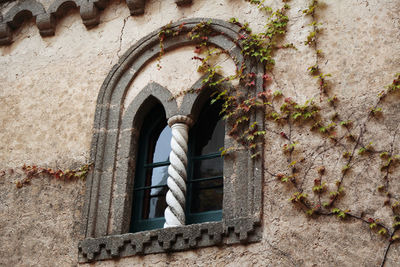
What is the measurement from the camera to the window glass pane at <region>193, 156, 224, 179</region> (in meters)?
6.66

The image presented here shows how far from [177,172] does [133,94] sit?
119cm

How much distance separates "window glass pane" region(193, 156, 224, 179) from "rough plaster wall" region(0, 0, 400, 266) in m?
0.69

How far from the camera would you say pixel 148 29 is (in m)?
7.45

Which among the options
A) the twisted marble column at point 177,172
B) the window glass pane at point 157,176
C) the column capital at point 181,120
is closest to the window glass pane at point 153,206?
the window glass pane at point 157,176

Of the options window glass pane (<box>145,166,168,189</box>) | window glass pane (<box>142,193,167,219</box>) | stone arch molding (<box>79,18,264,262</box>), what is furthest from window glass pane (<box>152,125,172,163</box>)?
window glass pane (<box>142,193,167,219</box>)

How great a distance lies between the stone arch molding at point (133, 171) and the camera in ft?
19.6

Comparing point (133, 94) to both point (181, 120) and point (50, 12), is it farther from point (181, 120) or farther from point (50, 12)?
point (50, 12)

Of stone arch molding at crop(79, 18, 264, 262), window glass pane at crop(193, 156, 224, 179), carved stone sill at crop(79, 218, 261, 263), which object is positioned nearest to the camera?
carved stone sill at crop(79, 218, 261, 263)

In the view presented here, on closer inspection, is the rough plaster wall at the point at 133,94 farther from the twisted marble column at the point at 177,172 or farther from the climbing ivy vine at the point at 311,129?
the twisted marble column at the point at 177,172

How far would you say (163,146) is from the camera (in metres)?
7.08

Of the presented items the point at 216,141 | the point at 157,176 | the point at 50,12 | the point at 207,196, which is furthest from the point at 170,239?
the point at 50,12

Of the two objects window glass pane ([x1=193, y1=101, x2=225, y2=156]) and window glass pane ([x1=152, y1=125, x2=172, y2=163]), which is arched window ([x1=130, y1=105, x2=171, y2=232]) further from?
window glass pane ([x1=193, y1=101, x2=225, y2=156])

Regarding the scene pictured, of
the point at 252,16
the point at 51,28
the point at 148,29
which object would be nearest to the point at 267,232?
the point at 252,16

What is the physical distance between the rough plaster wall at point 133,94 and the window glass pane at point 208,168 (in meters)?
0.69
